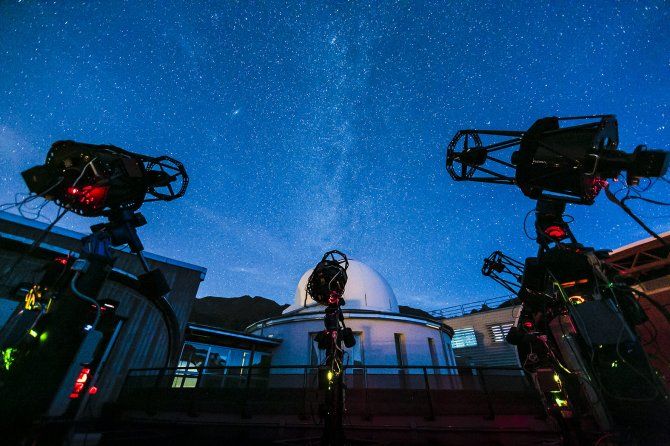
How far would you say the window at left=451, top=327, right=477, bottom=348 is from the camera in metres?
27.3

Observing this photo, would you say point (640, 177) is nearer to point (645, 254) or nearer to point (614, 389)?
point (614, 389)

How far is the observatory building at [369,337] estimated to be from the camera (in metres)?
15.5

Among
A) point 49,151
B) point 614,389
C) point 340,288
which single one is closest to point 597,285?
point 614,389

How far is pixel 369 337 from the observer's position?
15.7 m

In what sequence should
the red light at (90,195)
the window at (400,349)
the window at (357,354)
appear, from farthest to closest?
1. the window at (400,349)
2. the window at (357,354)
3. the red light at (90,195)

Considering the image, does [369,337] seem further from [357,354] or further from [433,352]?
[433,352]

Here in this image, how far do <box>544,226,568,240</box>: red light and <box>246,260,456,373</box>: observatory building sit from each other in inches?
498

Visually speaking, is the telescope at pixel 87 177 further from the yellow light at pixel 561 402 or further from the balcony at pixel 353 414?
the yellow light at pixel 561 402

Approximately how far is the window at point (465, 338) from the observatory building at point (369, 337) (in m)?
10.1

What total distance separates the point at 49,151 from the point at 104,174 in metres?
0.64

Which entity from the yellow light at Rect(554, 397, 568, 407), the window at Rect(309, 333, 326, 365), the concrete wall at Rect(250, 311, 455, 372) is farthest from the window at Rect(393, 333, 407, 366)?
the yellow light at Rect(554, 397, 568, 407)

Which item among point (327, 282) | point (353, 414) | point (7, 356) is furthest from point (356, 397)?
point (7, 356)

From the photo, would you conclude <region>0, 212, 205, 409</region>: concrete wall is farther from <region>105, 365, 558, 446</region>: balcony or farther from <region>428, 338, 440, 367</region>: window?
<region>428, 338, 440, 367</region>: window

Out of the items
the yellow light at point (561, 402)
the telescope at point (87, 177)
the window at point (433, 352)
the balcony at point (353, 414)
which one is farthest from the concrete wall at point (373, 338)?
the telescope at point (87, 177)
